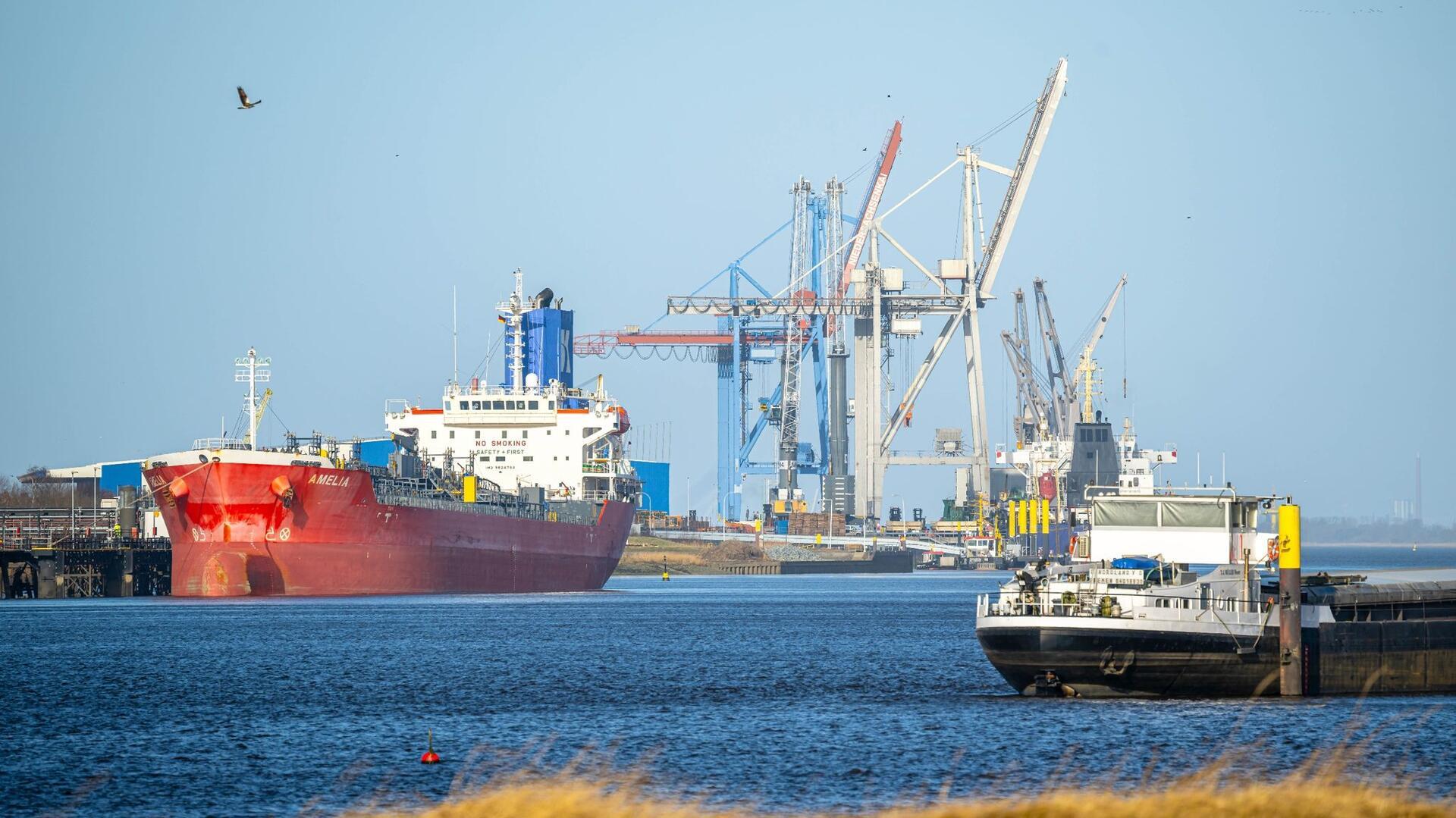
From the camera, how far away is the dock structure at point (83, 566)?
7862cm

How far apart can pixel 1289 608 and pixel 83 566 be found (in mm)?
63353

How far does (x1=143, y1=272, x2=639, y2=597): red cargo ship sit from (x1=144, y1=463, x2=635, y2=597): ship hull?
6 centimetres

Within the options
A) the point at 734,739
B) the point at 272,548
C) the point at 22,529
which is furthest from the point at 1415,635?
the point at 22,529

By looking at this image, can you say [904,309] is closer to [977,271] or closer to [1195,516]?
[977,271]

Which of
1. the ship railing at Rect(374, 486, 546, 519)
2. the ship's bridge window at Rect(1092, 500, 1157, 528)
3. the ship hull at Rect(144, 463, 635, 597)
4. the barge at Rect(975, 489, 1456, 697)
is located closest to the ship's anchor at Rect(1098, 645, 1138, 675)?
the barge at Rect(975, 489, 1456, 697)

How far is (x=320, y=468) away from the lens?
204 feet

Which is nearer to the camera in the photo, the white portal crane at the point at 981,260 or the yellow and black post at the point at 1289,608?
the yellow and black post at the point at 1289,608

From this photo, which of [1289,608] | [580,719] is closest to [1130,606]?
[1289,608]

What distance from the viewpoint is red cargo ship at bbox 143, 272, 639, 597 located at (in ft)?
206

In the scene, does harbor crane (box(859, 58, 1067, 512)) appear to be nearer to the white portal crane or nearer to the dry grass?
the white portal crane

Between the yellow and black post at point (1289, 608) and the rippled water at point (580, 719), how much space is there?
715mm

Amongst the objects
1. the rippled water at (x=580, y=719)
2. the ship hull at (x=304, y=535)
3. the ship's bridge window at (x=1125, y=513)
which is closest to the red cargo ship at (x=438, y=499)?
the ship hull at (x=304, y=535)

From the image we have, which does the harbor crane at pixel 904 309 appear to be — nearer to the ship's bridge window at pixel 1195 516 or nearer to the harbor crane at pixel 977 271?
the harbor crane at pixel 977 271

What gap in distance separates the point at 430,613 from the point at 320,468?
647 centimetres
